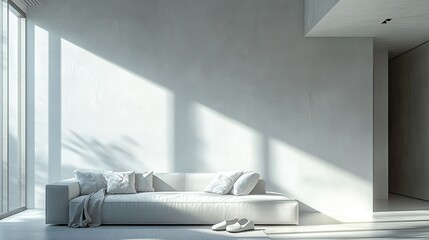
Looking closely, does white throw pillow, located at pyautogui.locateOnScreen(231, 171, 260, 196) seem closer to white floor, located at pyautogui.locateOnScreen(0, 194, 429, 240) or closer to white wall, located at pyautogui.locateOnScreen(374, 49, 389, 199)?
white floor, located at pyautogui.locateOnScreen(0, 194, 429, 240)

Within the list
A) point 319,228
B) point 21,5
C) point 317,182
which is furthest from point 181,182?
point 21,5

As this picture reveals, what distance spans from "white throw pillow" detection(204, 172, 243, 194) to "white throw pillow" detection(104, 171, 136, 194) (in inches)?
37.4

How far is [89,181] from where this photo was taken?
8047mm

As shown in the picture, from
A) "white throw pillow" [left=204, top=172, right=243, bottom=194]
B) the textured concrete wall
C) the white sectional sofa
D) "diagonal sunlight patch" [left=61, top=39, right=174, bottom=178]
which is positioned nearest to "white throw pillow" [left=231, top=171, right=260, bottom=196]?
"white throw pillow" [left=204, top=172, right=243, bottom=194]

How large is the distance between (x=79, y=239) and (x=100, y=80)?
3.02 m

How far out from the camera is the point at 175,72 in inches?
351

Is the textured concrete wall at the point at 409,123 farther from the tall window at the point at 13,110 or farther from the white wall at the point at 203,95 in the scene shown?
the tall window at the point at 13,110

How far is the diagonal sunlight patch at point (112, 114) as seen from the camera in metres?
8.87

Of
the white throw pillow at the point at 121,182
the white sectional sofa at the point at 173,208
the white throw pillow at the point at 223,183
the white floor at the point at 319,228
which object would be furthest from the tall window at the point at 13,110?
the white throw pillow at the point at 223,183

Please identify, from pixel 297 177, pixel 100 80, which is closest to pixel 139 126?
pixel 100 80

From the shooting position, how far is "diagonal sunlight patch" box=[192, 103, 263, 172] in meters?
8.91

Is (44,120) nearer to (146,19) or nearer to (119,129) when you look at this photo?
(119,129)

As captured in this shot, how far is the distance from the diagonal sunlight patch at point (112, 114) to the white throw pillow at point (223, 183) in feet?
2.80

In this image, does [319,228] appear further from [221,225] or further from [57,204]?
[57,204]
